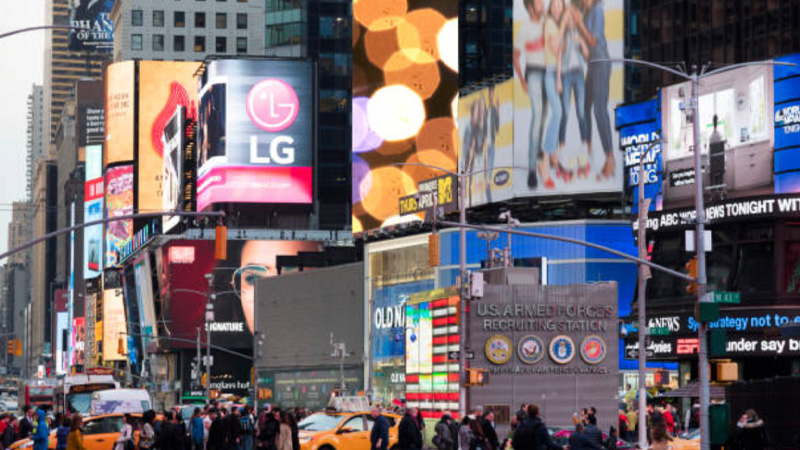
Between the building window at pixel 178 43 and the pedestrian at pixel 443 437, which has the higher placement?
the building window at pixel 178 43

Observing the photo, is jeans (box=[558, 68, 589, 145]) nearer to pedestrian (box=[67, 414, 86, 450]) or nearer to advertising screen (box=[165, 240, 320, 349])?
advertising screen (box=[165, 240, 320, 349])

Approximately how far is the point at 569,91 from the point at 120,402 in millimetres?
42103

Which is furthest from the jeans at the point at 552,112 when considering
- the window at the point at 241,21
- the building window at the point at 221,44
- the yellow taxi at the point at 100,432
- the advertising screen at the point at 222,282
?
the building window at the point at 221,44

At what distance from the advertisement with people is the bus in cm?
3411

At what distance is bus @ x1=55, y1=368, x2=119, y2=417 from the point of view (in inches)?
2680

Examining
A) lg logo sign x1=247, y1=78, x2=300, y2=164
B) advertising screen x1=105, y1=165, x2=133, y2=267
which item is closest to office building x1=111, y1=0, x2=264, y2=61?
advertising screen x1=105, y1=165, x2=133, y2=267

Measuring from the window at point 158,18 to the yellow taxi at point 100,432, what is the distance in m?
150

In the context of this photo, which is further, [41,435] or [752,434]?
[41,435]

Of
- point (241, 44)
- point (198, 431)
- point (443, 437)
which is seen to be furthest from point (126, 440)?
point (241, 44)

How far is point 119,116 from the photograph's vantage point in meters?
193

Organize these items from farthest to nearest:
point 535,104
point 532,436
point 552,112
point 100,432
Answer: point 535,104
point 552,112
point 100,432
point 532,436

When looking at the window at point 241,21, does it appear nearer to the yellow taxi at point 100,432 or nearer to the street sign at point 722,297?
the yellow taxi at point 100,432

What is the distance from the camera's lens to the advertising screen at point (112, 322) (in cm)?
18950

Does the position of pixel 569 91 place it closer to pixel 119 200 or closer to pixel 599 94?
pixel 599 94
